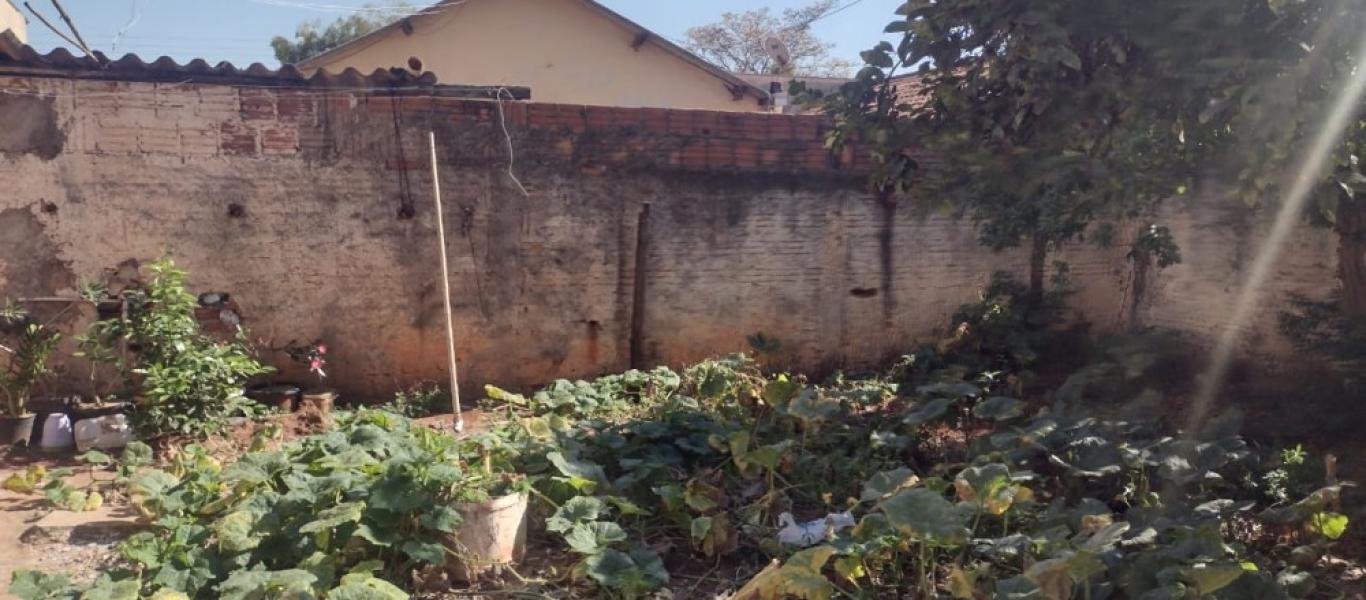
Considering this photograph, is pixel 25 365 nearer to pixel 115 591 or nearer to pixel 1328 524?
pixel 115 591

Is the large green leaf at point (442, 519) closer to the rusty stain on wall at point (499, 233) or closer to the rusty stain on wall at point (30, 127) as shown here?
the rusty stain on wall at point (499, 233)

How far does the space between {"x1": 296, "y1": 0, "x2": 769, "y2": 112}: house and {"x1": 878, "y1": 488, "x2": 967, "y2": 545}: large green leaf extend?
11.5m

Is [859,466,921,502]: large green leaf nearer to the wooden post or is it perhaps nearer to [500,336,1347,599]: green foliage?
[500,336,1347,599]: green foliage

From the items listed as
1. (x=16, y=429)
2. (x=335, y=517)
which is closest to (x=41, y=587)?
(x=335, y=517)

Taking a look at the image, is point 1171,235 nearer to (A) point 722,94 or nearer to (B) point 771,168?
(B) point 771,168

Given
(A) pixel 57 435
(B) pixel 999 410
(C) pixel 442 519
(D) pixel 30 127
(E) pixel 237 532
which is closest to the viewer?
(E) pixel 237 532

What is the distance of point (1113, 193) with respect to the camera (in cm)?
411

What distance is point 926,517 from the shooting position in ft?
10.3

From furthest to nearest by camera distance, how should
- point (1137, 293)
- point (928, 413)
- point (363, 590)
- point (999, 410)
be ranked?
point (1137, 293)
point (928, 413)
point (999, 410)
point (363, 590)

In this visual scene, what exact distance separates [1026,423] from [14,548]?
451 cm

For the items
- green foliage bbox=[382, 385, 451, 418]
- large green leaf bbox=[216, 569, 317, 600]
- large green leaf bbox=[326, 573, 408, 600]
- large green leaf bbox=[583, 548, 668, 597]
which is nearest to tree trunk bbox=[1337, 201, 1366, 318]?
large green leaf bbox=[583, 548, 668, 597]

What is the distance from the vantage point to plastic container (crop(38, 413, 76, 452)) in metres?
5.18

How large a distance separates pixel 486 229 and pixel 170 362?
6.50 feet

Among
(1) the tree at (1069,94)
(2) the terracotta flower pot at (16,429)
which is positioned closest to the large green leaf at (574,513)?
(1) the tree at (1069,94)
